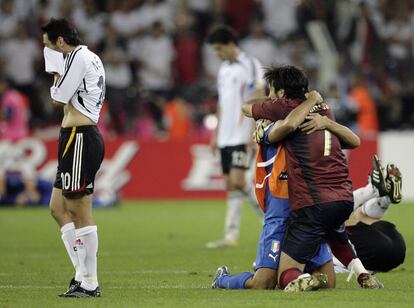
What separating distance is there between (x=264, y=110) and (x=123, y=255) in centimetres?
447

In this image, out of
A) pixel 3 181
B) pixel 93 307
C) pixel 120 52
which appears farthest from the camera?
pixel 120 52

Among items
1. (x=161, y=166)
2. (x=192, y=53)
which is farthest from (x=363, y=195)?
(x=192, y=53)

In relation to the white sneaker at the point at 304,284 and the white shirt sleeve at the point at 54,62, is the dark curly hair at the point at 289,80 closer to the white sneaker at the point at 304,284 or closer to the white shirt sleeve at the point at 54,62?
the white sneaker at the point at 304,284

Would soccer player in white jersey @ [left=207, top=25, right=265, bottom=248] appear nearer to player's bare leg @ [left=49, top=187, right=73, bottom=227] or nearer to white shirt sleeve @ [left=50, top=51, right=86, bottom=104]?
player's bare leg @ [left=49, top=187, right=73, bottom=227]

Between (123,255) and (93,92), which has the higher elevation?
(93,92)

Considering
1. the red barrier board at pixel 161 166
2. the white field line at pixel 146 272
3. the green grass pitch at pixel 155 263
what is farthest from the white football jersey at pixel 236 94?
the red barrier board at pixel 161 166

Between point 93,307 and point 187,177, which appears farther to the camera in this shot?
point 187,177

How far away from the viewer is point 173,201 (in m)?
22.6

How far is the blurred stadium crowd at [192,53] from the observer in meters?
24.6

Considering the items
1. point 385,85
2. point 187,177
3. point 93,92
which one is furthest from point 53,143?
point 93,92

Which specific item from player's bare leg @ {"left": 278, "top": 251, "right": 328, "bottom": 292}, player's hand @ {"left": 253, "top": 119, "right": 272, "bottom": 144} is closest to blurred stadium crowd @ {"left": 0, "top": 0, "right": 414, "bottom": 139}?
player's hand @ {"left": 253, "top": 119, "right": 272, "bottom": 144}

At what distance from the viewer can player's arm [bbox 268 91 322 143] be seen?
9016mm

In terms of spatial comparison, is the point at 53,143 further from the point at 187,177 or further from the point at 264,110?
the point at 264,110

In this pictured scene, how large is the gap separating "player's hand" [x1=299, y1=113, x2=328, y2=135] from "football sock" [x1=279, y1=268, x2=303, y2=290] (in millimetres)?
1103
